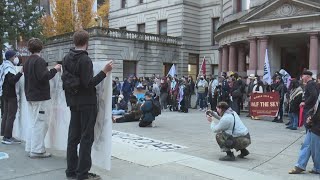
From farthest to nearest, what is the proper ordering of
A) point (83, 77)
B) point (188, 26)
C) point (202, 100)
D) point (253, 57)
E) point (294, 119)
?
point (188, 26) < point (253, 57) < point (202, 100) < point (294, 119) < point (83, 77)

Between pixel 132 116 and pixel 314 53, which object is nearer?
pixel 132 116

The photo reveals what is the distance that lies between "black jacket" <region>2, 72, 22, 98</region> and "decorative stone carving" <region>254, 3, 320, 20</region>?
16.3 meters

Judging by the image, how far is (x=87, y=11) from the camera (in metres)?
49.5

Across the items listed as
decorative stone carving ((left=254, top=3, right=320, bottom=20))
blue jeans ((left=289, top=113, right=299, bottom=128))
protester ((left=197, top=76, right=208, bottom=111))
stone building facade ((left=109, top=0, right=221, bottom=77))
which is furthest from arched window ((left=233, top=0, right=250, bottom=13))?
blue jeans ((left=289, top=113, right=299, bottom=128))

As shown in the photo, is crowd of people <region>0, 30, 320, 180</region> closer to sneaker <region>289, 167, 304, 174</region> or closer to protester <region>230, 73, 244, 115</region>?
sneaker <region>289, 167, 304, 174</region>

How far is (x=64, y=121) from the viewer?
7977mm

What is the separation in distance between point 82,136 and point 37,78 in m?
2.00

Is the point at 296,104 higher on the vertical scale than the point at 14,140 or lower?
higher

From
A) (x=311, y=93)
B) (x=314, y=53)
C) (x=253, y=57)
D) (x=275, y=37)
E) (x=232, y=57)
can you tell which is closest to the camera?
(x=311, y=93)

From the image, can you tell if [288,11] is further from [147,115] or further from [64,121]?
[64,121]

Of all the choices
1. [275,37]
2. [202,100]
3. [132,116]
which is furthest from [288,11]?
[132,116]

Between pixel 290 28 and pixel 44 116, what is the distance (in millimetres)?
17131

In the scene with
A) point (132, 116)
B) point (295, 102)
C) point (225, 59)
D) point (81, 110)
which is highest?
point (225, 59)

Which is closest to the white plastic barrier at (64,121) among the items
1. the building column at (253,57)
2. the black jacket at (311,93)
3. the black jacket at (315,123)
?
the black jacket at (315,123)
